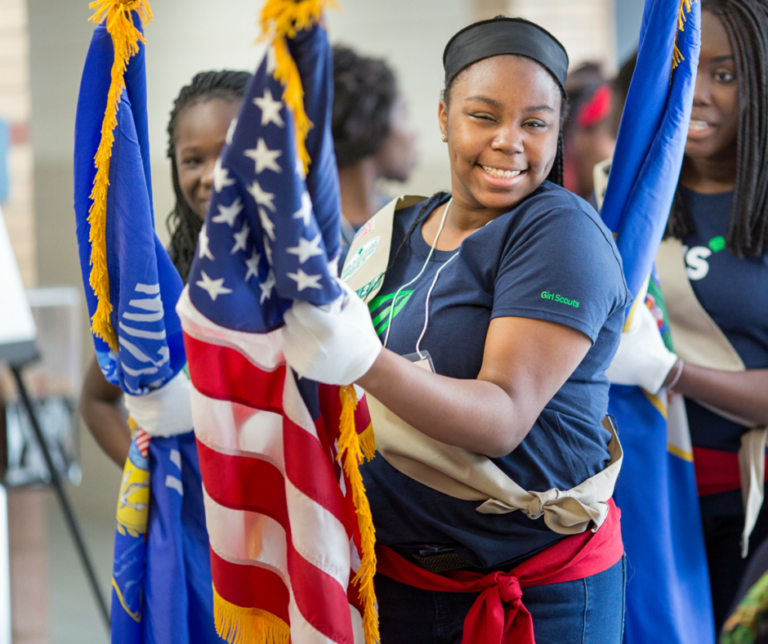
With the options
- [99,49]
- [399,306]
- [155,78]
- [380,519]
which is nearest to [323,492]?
[380,519]

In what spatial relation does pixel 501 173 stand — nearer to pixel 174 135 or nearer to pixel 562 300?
pixel 562 300

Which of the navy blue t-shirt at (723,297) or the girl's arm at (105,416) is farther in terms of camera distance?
the girl's arm at (105,416)

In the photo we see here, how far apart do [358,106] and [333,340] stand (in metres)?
2.03

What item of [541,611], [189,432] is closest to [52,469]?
[189,432]

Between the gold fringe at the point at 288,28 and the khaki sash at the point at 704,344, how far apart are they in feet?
3.51

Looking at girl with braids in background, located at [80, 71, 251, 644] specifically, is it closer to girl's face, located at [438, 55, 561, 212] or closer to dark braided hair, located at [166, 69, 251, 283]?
dark braided hair, located at [166, 69, 251, 283]

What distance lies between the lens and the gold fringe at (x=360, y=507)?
1.01 m

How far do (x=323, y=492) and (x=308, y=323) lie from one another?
0.28 metres

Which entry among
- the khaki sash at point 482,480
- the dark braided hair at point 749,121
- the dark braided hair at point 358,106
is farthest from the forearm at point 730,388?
the dark braided hair at point 358,106

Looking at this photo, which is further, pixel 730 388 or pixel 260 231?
pixel 730 388

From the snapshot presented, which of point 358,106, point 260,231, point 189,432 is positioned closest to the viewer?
point 260,231

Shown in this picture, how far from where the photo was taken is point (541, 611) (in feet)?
3.62

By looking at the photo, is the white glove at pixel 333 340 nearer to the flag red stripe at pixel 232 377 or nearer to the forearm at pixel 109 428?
the flag red stripe at pixel 232 377

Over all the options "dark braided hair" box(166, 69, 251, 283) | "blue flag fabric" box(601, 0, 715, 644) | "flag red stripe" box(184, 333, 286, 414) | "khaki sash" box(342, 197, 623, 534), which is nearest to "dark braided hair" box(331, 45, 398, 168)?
"dark braided hair" box(166, 69, 251, 283)
